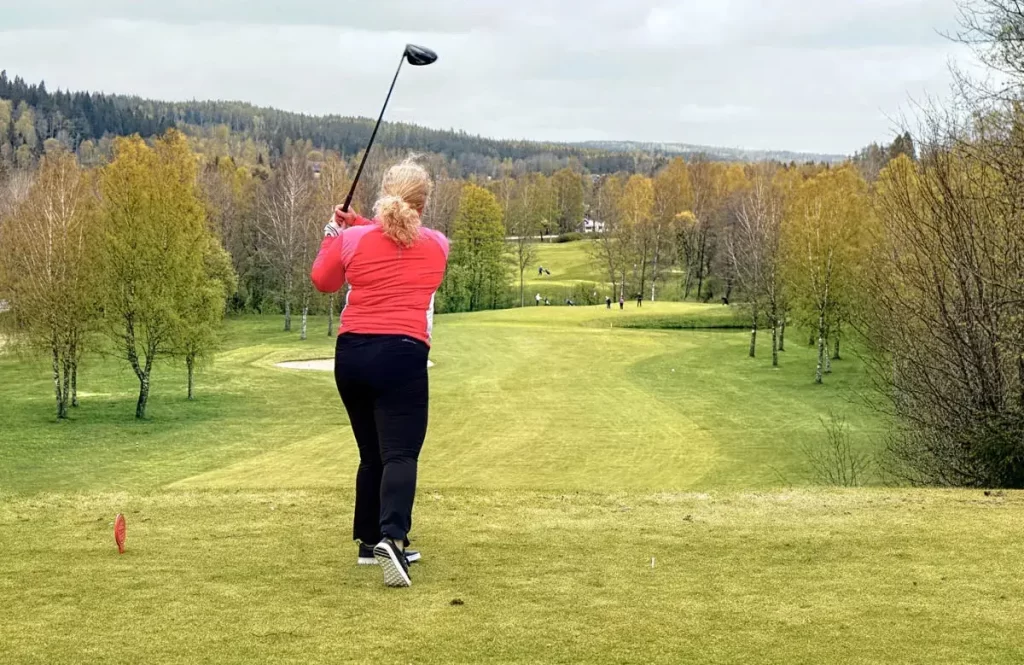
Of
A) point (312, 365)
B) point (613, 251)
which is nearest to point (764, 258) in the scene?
point (312, 365)

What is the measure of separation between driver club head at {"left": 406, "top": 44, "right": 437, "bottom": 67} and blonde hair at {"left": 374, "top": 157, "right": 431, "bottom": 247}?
220 cm

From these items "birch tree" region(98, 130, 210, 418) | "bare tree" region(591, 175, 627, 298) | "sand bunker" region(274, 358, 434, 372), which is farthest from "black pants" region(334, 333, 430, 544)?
"bare tree" region(591, 175, 627, 298)

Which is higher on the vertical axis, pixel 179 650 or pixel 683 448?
pixel 179 650

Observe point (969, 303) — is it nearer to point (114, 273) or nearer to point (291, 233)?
point (114, 273)

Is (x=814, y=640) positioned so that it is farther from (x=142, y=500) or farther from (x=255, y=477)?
(x=255, y=477)

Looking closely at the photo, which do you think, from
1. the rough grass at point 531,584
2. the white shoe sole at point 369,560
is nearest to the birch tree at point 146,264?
the rough grass at point 531,584

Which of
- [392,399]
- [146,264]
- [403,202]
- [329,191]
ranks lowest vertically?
[146,264]

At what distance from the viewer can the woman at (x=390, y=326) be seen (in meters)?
7.07

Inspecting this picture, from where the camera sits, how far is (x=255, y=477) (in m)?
27.8

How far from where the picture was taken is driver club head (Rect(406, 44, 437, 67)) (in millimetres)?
9102

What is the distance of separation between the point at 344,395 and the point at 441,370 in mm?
45063

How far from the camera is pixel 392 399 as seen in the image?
707cm

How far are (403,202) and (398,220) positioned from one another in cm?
13

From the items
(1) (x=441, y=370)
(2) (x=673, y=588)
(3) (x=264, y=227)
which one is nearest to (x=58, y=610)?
(2) (x=673, y=588)
